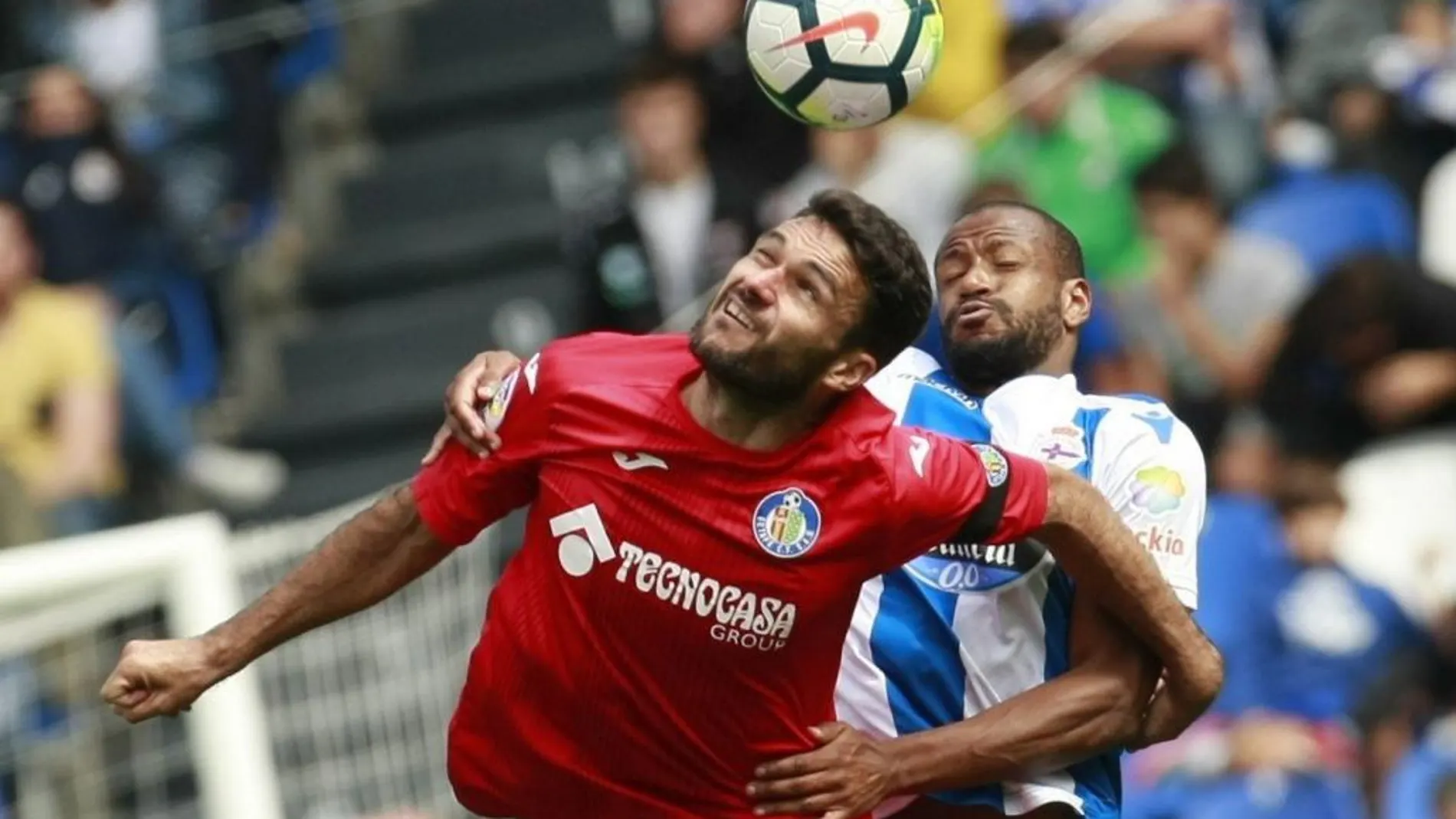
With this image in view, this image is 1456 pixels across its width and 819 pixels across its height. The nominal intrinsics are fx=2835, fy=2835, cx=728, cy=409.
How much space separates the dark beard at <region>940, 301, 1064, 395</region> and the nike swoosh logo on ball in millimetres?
637

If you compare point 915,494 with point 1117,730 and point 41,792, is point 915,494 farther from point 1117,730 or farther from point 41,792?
point 41,792

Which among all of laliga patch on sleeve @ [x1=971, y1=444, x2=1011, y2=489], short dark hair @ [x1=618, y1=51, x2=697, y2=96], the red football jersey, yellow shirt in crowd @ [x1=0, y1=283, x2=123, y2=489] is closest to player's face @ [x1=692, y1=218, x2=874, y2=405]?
the red football jersey

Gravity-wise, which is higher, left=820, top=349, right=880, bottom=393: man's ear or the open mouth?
the open mouth

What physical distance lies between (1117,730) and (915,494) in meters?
0.70

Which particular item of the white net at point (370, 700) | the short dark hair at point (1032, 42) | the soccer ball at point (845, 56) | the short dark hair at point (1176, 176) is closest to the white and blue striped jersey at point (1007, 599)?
the soccer ball at point (845, 56)

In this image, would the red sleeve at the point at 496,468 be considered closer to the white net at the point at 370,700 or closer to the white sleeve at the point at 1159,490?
the white sleeve at the point at 1159,490

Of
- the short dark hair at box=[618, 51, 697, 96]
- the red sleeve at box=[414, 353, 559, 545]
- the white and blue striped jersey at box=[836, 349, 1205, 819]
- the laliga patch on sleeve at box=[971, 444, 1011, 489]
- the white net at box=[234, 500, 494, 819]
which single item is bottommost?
the white net at box=[234, 500, 494, 819]

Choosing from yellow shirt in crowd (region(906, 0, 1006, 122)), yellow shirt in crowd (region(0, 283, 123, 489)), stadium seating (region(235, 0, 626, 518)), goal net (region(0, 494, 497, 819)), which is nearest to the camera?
goal net (region(0, 494, 497, 819))

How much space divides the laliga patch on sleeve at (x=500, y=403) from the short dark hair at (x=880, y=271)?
0.66 metres

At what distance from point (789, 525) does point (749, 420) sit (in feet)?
0.68

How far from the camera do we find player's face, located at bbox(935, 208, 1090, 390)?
5.69 meters

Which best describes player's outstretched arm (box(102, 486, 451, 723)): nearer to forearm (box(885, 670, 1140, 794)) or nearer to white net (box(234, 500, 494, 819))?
forearm (box(885, 670, 1140, 794))

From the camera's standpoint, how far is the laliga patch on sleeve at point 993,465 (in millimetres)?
5211

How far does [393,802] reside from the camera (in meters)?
8.69
